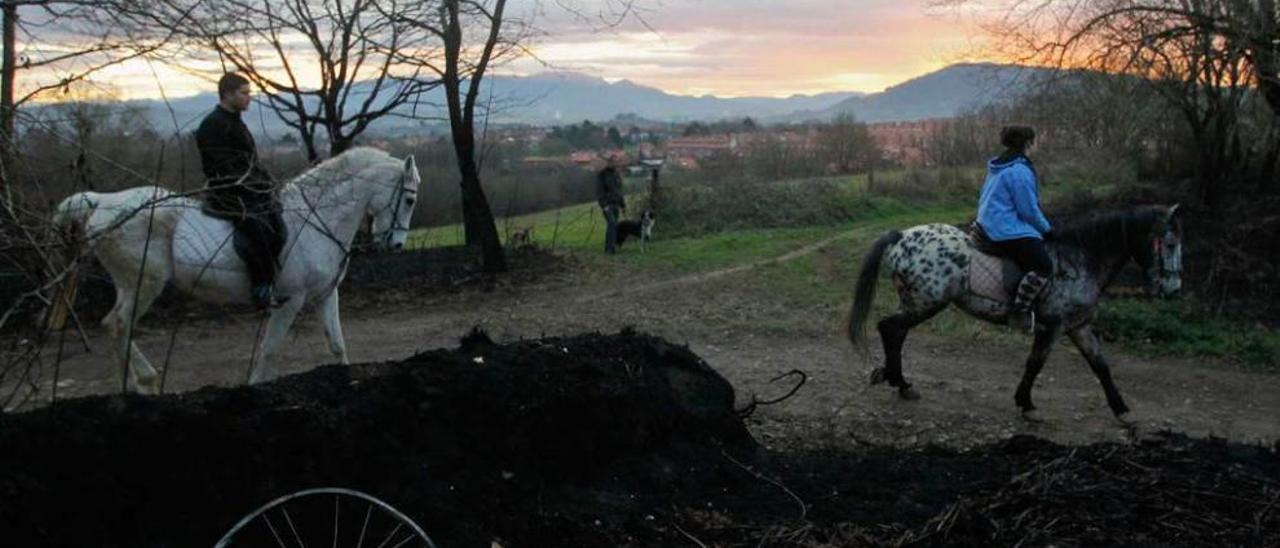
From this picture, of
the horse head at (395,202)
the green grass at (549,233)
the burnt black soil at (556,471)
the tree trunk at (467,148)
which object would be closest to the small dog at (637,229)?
the green grass at (549,233)

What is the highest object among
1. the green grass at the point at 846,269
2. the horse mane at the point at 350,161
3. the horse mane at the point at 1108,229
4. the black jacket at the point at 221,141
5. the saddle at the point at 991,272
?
the black jacket at the point at 221,141

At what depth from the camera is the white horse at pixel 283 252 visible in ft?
26.9

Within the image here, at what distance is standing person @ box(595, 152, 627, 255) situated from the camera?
1834 cm

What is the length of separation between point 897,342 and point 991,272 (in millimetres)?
1033

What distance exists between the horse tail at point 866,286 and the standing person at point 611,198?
979 centimetres

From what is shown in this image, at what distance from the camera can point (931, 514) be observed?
5004 millimetres

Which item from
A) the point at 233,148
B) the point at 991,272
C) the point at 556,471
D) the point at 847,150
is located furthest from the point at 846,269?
the point at 847,150

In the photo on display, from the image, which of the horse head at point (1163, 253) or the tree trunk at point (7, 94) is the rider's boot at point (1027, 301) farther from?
the tree trunk at point (7, 94)

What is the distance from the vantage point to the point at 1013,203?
7.85 m

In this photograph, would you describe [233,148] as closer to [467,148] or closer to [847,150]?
[467,148]

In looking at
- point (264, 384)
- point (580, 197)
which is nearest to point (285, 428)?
point (264, 384)

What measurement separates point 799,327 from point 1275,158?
518 inches

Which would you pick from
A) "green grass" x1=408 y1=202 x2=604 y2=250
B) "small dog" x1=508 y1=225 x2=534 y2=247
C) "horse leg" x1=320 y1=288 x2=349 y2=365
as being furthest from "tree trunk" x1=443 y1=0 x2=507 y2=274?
"horse leg" x1=320 y1=288 x2=349 y2=365

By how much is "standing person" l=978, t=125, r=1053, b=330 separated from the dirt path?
121 cm
